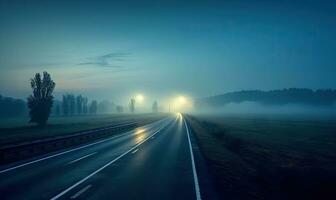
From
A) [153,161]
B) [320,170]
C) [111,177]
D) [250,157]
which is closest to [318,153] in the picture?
[250,157]

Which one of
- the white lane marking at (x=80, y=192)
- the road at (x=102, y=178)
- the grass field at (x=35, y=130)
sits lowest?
the road at (x=102, y=178)

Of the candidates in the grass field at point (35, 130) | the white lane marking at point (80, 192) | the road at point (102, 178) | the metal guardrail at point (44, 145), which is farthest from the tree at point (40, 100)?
the white lane marking at point (80, 192)

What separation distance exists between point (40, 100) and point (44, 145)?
151ft

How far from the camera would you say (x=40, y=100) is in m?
74.2

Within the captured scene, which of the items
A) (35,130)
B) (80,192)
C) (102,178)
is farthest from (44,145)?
(35,130)

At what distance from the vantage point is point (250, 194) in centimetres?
1387

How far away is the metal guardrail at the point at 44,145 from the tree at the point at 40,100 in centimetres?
2318

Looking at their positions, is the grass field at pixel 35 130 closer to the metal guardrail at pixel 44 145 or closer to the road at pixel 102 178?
the metal guardrail at pixel 44 145

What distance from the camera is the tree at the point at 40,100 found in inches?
2918

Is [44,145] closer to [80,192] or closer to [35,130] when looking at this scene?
[80,192]

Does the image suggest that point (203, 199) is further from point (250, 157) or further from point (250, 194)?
point (250, 157)

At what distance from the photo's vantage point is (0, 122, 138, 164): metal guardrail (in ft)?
83.0

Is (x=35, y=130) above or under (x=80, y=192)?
above

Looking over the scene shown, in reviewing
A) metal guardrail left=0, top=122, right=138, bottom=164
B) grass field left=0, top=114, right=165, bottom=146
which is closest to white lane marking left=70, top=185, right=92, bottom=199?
metal guardrail left=0, top=122, right=138, bottom=164
